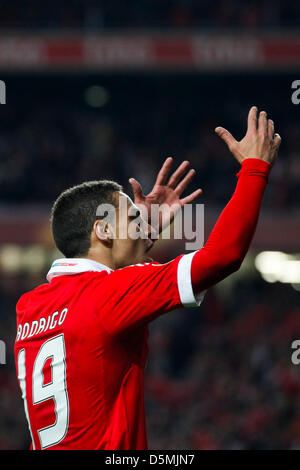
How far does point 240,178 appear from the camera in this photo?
7.59 feet

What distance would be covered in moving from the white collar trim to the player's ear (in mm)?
93

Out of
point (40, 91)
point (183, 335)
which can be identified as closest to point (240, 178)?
point (183, 335)

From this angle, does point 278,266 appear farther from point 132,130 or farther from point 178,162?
point 132,130

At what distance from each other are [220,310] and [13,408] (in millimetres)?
4046

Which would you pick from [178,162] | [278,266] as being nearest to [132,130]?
[178,162]

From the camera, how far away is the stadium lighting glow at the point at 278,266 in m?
13.0

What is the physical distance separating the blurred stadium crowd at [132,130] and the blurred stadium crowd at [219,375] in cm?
184

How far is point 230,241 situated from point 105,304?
0.47m

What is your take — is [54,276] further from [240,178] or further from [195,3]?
[195,3]

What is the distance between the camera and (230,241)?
7.26ft

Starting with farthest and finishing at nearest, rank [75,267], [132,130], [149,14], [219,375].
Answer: [132,130] → [149,14] → [219,375] → [75,267]

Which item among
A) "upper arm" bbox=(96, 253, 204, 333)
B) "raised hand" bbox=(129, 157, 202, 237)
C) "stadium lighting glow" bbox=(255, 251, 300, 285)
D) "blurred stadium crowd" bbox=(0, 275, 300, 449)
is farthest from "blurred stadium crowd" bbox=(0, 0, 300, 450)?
"upper arm" bbox=(96, 253, 204, 333)

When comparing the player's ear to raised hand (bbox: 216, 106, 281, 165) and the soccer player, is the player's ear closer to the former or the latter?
the soccer player

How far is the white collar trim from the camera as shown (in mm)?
2553
